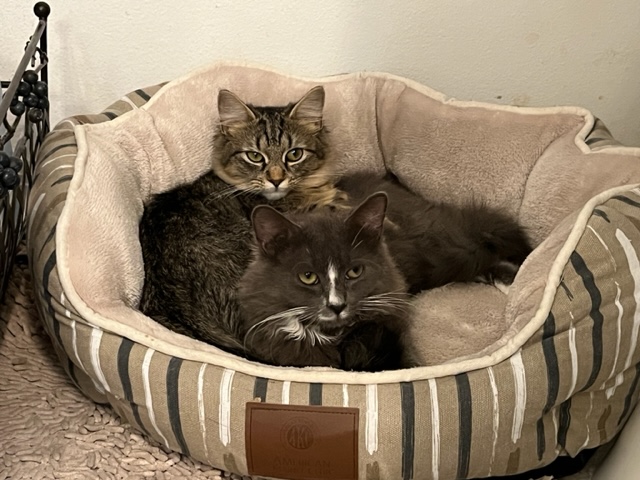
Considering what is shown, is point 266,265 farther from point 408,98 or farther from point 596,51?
point 596,51

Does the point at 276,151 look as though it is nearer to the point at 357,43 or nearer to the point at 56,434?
the point at 357,43

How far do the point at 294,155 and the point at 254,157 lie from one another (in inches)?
4.8

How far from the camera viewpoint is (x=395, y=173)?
2453 millimetres

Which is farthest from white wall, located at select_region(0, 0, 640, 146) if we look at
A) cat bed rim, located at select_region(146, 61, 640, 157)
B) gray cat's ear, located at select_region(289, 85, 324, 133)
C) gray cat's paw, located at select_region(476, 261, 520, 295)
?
gray cat's paw, located at select_region(476, 261, 520, 295)

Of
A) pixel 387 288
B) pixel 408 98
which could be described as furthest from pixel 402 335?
pixel 408 98

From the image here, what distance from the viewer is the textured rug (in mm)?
1562

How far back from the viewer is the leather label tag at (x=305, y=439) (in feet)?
4.48

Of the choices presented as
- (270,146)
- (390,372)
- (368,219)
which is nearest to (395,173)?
(270,146)

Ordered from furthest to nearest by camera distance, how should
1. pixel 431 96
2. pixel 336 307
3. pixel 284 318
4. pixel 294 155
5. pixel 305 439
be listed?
pixel 431 96
pixel 294 155
pixel 284 318
pixel 336 307
pixel 305 439

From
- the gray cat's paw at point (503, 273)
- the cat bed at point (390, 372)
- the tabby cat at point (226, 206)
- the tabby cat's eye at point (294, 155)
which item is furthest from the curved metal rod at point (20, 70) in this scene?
the gray cat's paw at point (503, 273)

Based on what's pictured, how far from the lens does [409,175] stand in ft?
7.90

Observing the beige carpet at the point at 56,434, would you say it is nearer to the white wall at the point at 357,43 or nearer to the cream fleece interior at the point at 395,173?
the cream fleece interior at the point at 395,173

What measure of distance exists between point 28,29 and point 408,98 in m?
1.26

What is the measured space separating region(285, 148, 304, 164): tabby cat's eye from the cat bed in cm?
45
